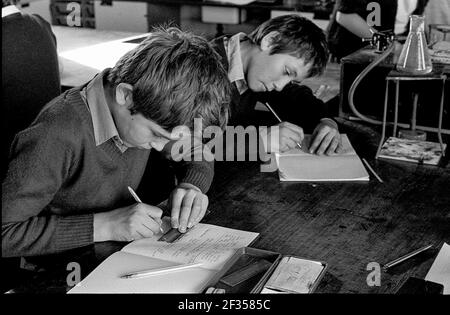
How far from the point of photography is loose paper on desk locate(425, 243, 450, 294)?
46.4 inches

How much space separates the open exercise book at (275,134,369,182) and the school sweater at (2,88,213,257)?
436 millimetres

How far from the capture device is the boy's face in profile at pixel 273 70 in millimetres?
1905

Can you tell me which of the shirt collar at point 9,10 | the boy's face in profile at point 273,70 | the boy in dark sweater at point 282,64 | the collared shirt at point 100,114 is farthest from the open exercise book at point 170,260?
the shirt collar at point 9,10

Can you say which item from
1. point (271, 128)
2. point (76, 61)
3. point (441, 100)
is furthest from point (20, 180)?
point (76, 61)

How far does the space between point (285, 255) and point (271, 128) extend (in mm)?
686

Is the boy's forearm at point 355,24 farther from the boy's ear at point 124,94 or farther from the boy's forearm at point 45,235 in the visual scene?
the boy's forearm at point 45,235

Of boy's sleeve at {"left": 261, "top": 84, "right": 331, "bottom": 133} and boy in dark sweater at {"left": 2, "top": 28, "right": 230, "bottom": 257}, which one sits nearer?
boy in dark sweater at {"left": 2, "top": 28, "right": 230, "bottom": 257}

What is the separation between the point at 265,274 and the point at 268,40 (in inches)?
38.4

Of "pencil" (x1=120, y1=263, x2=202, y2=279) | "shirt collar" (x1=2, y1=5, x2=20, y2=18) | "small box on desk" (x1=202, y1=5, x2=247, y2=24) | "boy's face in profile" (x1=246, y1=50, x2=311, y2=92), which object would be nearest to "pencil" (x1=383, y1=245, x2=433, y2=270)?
"pencil" (x1=120, y1=263, x2=202, y2=279)

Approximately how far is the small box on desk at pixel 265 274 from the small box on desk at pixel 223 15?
4020 millimetres

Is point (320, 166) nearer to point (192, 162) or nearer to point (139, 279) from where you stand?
point (192, 162)

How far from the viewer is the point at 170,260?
4.02 ft

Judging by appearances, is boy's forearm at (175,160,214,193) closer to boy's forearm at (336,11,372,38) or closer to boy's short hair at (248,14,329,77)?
boy's short hair at (248,14,329,77)
